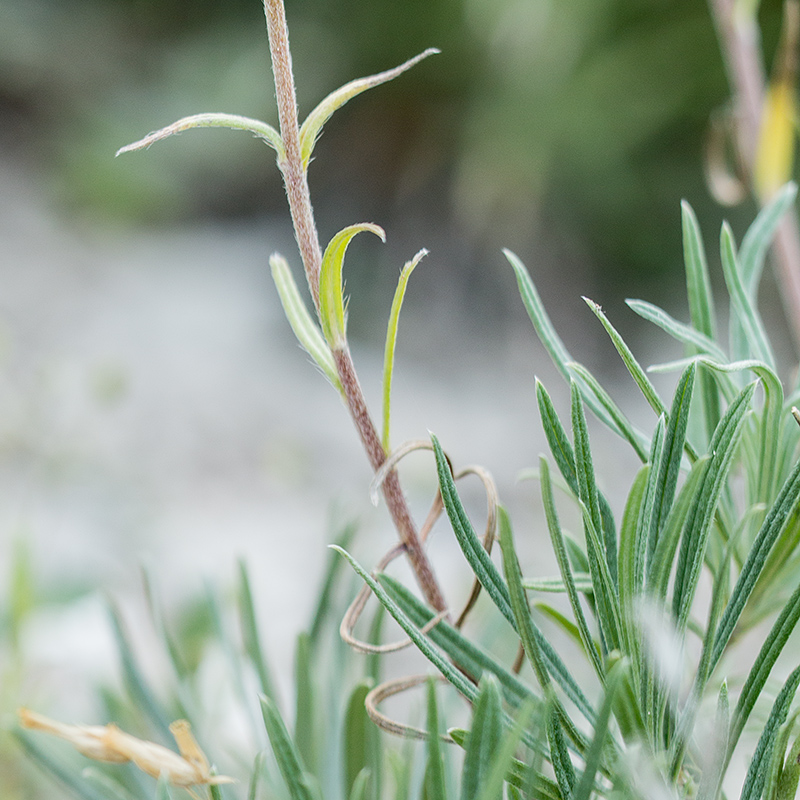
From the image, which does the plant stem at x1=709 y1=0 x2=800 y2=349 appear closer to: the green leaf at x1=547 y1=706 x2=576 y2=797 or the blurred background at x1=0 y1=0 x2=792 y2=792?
the green leaf at x1=547 y1=706 x2=576 y2=797

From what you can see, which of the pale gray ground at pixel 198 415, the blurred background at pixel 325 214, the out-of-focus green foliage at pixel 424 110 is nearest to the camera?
the pale gray ground at pixel 198 415

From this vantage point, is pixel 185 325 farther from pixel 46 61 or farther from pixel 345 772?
pixel 345 772

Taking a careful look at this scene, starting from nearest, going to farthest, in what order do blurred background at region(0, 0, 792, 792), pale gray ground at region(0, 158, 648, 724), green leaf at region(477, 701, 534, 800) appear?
green leaf at region(477, 701, 534, 800), pale gray ground at region(0, 158, 648, 724), blurred background at region(0, 0, 792, 792)

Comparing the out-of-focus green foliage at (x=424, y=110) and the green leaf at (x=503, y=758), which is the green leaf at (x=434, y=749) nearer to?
the green leaf at (x=503, y=758)

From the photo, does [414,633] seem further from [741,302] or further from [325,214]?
[325,214]

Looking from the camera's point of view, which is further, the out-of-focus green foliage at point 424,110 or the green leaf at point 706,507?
the out-of-focus green foliage at point 424,110

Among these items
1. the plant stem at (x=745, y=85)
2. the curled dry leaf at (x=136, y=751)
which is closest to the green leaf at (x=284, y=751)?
the curled dry leaf at (x=136, y=751)

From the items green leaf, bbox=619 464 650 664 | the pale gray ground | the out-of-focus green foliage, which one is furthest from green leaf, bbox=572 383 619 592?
the out-of-focus green foliage

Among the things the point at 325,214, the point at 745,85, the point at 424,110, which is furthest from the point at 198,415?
the point at 745,85
